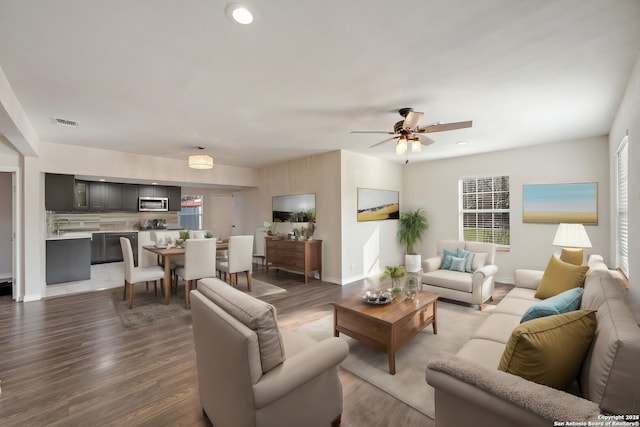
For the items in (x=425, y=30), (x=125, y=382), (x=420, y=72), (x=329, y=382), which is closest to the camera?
(x=329, y=382)

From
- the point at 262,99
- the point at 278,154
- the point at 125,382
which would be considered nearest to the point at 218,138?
the point at 278,154

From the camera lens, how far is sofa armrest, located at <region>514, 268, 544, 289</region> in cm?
327

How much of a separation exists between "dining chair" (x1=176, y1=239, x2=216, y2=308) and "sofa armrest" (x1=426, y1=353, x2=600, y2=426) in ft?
12.0

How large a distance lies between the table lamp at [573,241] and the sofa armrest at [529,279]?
1.28 feet

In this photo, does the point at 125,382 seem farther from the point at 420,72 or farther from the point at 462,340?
the point at 420,72

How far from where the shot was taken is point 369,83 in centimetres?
258

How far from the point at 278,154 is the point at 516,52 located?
4.26 meters

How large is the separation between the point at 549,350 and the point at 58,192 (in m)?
7.24

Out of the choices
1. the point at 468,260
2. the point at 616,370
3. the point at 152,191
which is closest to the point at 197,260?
the point at 468,260

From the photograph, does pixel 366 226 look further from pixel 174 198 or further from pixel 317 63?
pixel 174 198

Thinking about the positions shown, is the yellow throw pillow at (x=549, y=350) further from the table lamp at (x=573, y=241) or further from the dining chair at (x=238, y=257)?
the dining chair at (x=238, y=257)

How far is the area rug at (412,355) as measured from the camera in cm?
208

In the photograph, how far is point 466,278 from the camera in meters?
3.87

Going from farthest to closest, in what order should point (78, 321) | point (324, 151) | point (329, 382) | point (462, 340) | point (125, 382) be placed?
point (324, 151), point (78, 321), point (462, 340), point (125, 382), point (329, 382)
